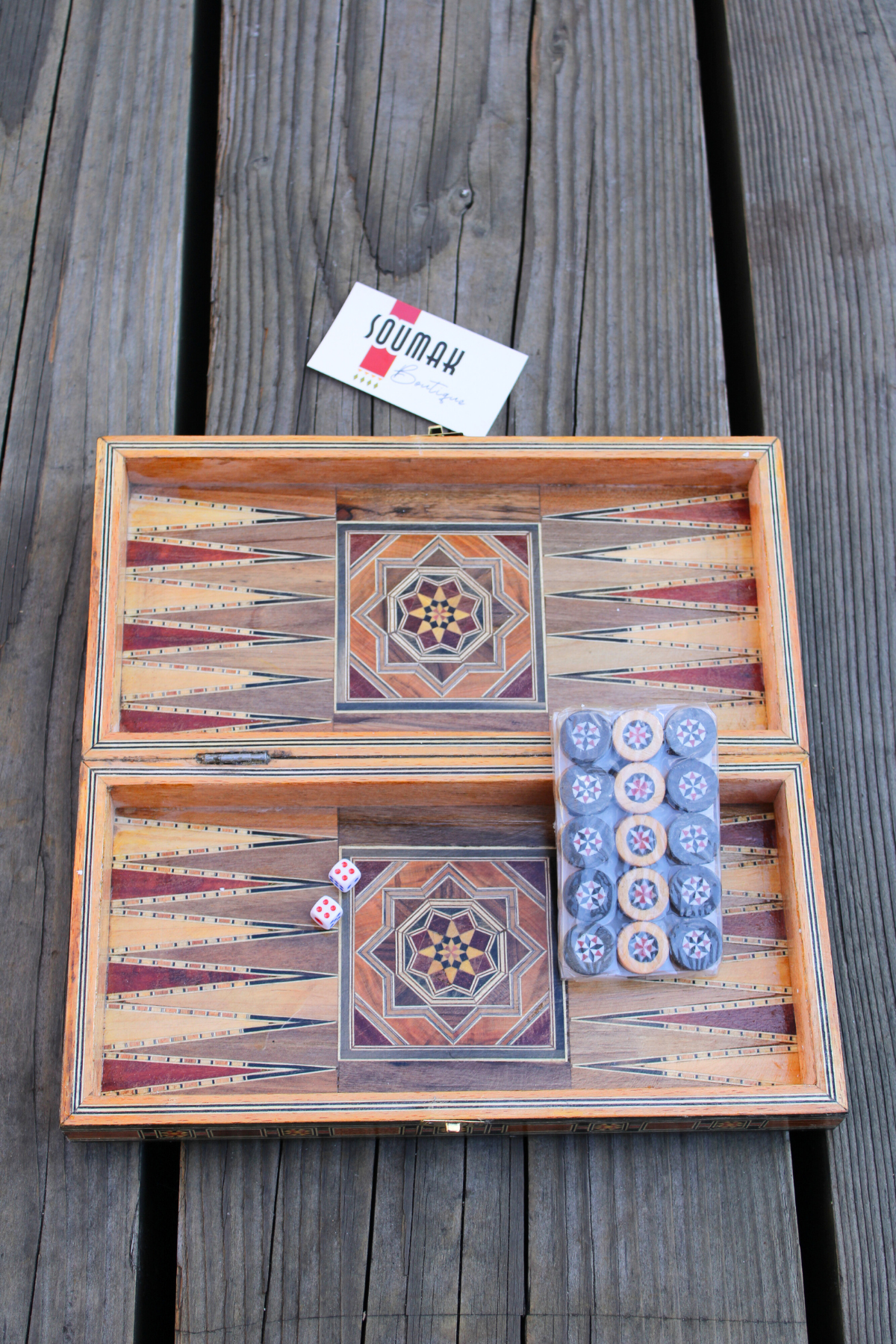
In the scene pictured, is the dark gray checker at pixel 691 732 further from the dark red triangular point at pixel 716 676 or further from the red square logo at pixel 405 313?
the red square logo at pixel 405 313

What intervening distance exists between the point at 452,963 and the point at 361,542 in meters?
0.79

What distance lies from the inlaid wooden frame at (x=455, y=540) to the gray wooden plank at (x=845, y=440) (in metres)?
0.21

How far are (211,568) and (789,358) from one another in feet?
4.19

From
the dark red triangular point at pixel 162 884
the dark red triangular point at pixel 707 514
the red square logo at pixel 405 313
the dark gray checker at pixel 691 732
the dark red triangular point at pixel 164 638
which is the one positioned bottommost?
the dark red triangular point at pixel 162 884

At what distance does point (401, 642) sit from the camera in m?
1.92

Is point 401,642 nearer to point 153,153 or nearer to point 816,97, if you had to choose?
point 153,153

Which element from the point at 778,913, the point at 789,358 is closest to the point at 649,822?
the point at 778,913

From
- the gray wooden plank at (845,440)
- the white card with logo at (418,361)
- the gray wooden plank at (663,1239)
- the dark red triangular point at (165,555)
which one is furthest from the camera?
the white card with logo at (418,361)

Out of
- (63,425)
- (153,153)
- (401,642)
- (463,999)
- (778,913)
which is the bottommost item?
(463,999)

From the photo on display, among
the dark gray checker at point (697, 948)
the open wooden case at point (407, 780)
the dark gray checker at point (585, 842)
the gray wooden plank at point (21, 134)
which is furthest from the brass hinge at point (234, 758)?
the gray wooden plank at point (21, 134)

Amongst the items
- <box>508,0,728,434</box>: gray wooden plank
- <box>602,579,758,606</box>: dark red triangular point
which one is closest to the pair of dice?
<box>602,579,758,606</box>: dark red triangular point

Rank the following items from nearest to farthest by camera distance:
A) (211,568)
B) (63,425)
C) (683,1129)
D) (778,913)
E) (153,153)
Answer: (683,1129) → (778,913) → (211,568) → (63,425) → (153,153)

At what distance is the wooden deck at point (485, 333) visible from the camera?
1.74 meters

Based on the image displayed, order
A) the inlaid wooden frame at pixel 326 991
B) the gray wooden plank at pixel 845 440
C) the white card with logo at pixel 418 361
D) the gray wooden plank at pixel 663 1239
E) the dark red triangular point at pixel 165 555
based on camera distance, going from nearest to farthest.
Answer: the inlaid wooden frame at pixel 326 991 → the gray wooden plank at pixel 663 1239 → the gray wooden plank at pixel 845 440 → the dark red triangular point at pixel 165 555 → the white card with logo at pixel 418 361
